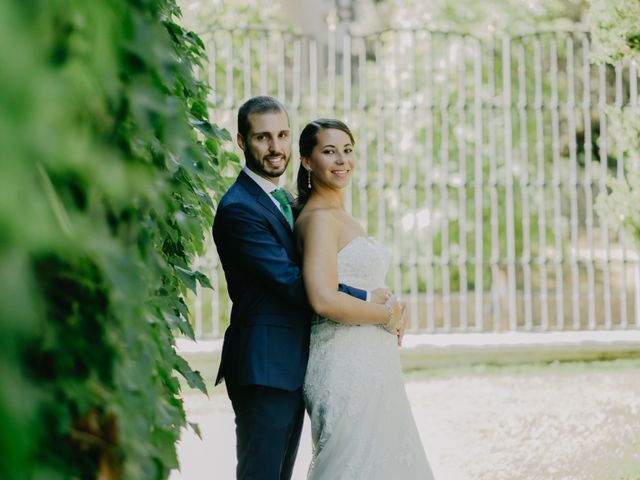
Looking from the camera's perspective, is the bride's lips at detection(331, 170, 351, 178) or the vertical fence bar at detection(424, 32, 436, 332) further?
the vertical fence bar at detection(424, 32, 436, 332)

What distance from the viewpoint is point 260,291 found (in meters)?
3.50

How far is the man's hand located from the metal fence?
4.99 metres

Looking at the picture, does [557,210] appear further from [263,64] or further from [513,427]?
[263,64]

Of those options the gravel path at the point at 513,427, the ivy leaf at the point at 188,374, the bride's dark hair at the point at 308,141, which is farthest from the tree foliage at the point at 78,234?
the gravel path at the point at 513,427

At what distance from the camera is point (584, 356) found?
9.07 m

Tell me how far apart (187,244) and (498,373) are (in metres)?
5.92

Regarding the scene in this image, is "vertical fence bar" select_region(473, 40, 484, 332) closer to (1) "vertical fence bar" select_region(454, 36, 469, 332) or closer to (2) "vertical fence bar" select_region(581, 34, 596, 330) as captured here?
(1) "vertical fence bar" select_region(454, 36, 469, 332)

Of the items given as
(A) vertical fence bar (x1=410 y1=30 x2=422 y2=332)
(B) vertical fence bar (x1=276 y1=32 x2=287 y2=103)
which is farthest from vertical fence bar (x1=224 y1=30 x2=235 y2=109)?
(A) vertical fence bar (x1=410 y1=30 x2=422 y2=332)

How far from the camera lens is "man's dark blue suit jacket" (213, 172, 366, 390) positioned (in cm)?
341

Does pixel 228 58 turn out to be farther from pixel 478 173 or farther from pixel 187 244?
pixel 187 244

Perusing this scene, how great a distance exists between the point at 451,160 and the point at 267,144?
6.03m

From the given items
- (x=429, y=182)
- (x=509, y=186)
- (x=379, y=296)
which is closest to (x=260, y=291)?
(x=379, y=296)

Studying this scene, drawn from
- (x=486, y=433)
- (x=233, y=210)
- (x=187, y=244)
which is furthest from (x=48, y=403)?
(x=486, y=433)

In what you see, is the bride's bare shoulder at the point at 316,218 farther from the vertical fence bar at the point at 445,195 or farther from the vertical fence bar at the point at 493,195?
the vertical fence bar at the point at 493,195
